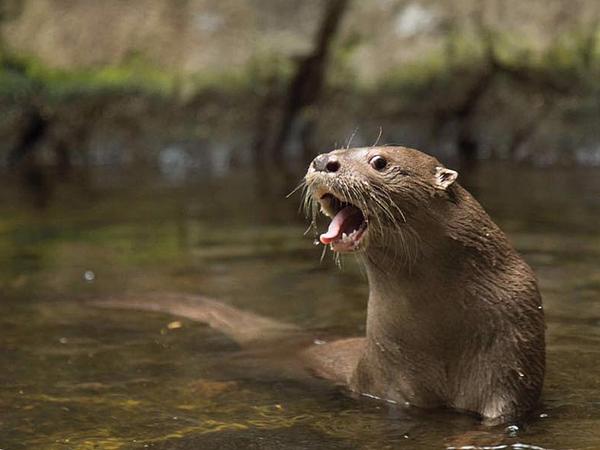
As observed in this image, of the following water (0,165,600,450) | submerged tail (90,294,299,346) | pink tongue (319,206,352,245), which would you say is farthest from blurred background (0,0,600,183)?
pink tongue (319,206,352,245)

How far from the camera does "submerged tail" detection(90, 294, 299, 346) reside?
4363 millimetres

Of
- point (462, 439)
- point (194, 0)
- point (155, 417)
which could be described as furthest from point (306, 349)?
point (194, 0)

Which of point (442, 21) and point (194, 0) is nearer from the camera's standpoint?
point (442, 21)

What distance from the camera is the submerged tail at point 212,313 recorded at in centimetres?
436

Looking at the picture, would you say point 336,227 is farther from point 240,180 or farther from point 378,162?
point 240,180

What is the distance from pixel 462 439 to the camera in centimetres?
295

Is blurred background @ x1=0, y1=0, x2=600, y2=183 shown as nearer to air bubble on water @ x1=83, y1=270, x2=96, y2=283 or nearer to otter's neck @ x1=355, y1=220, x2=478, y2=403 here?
air bubble on water @ x1=83, y1=270, x2=96, y2=283

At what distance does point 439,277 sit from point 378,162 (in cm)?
37

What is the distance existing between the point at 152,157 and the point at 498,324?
9393mm

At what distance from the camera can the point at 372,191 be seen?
3.09 meters

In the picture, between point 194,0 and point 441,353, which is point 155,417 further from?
point 194,0

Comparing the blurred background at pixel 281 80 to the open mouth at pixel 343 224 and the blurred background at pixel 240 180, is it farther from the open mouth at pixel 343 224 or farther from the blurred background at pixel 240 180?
the open mouth at pixel 343 224

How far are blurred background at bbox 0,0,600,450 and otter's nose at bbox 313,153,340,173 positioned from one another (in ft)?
2.38

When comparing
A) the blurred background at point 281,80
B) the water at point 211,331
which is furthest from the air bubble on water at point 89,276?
the blurred background at point 281,80
